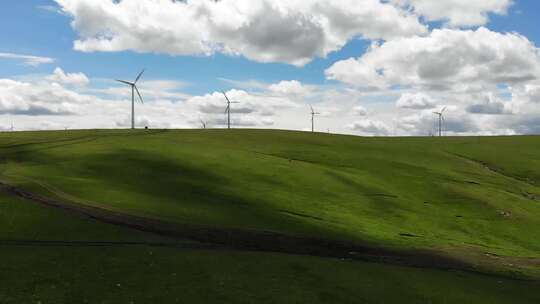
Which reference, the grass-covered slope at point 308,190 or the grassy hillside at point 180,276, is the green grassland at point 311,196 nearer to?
the grass-covered slope at point 308,190

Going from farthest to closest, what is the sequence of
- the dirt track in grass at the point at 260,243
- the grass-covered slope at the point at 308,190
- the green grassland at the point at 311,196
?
the grass-covered slope at the point at 308,190 < the green grassland at the point at 311,196 < the dirt track in grass at the point at 260,243

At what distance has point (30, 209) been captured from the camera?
140ft

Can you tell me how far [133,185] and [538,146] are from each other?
473ft

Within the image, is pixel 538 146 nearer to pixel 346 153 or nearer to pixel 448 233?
pixel 346 153

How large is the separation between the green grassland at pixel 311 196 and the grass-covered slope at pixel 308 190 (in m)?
0.21

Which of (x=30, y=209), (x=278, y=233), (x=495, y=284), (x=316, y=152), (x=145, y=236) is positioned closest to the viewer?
(x=495, y=284)

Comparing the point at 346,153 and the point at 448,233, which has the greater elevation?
the point at 346,153

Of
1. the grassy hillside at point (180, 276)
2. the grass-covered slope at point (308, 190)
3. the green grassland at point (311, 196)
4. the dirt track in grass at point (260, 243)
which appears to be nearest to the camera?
the grassy hillside at point (180, 276)

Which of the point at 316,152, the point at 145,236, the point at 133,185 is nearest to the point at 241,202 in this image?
the point at 133,185

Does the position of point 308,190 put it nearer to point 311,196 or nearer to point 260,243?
point 311,196

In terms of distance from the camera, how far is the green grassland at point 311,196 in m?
42.6

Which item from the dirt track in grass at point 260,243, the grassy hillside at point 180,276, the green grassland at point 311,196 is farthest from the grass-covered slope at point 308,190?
the grassy hillside at point 180,276

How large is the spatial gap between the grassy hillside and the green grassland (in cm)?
33

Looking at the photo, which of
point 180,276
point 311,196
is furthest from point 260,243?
point 311,196
